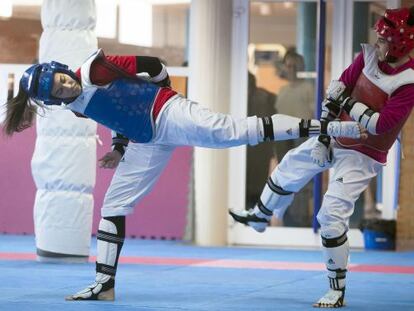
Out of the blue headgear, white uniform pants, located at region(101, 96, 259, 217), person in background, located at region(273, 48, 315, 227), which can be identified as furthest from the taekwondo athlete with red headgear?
person in background, located at region(273, 48, 315, 227)

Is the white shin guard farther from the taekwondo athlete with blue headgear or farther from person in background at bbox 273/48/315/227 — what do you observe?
person in background at bbox 273/48/315/227

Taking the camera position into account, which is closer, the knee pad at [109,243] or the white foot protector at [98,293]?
the white foot protector at [98,293]

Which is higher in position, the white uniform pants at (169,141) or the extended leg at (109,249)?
the white uniform pants at (169,141)

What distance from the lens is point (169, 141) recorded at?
671 cm

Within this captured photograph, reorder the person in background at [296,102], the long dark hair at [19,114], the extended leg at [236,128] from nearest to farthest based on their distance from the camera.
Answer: the extended leg at [236,128]
the long dark hair at [19,114]
the person in background at [296,102]

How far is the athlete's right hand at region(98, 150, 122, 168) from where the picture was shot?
6980 millimetres

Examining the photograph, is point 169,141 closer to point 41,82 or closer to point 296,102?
point 41,82

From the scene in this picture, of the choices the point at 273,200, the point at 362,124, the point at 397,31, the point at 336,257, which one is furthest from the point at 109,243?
the point at 397,31

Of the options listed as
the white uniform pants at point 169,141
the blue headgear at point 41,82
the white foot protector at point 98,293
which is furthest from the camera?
the white foot protector at point 98,293

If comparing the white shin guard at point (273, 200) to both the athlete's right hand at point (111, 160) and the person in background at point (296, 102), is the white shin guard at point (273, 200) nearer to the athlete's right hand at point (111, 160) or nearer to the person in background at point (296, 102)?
the athlete's right hand at point (111, 160)

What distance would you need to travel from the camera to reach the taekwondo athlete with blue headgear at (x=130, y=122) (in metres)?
6.30

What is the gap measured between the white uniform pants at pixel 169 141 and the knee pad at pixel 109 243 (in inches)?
2.2

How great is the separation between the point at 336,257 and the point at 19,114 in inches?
89.6

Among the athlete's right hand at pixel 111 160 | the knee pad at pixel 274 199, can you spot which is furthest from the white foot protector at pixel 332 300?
the athlete's right hand at pixel 111 160
